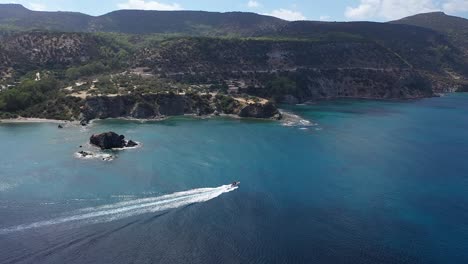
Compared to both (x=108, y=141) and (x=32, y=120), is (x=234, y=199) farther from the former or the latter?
(x=32, y=120)

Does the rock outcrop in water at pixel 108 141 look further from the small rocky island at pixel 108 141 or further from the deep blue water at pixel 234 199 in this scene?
the deep blue water at pixel 234 199

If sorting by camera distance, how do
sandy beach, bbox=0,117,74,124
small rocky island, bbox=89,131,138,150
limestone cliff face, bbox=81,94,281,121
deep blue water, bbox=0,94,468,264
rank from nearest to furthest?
deep blue water, bbox=0,94,468,264 → small rocky island, bbox=89,131,138,150 → sandy beach, bbox=0,117,74,124 → limestone cliff face, bbox=81,94,281,121

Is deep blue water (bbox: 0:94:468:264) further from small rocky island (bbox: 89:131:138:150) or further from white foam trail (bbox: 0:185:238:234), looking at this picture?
small rocky island (bbox: 89:131:138:150)

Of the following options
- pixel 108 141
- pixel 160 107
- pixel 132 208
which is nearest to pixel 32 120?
pixel 160 107

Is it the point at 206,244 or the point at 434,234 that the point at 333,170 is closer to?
the point at 434,234

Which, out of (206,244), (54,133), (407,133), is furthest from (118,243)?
(407,133)

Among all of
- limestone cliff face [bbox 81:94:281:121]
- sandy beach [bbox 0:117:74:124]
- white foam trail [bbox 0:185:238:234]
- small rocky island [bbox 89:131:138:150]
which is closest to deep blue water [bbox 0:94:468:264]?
white foam trail [bbox 0:185:238:234]

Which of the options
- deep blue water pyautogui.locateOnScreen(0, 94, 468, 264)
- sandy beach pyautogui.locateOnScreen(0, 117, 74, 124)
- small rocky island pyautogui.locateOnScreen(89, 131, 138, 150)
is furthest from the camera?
sandy beach pyautogui.locateOnScreen(0, 117, 74, 124)
